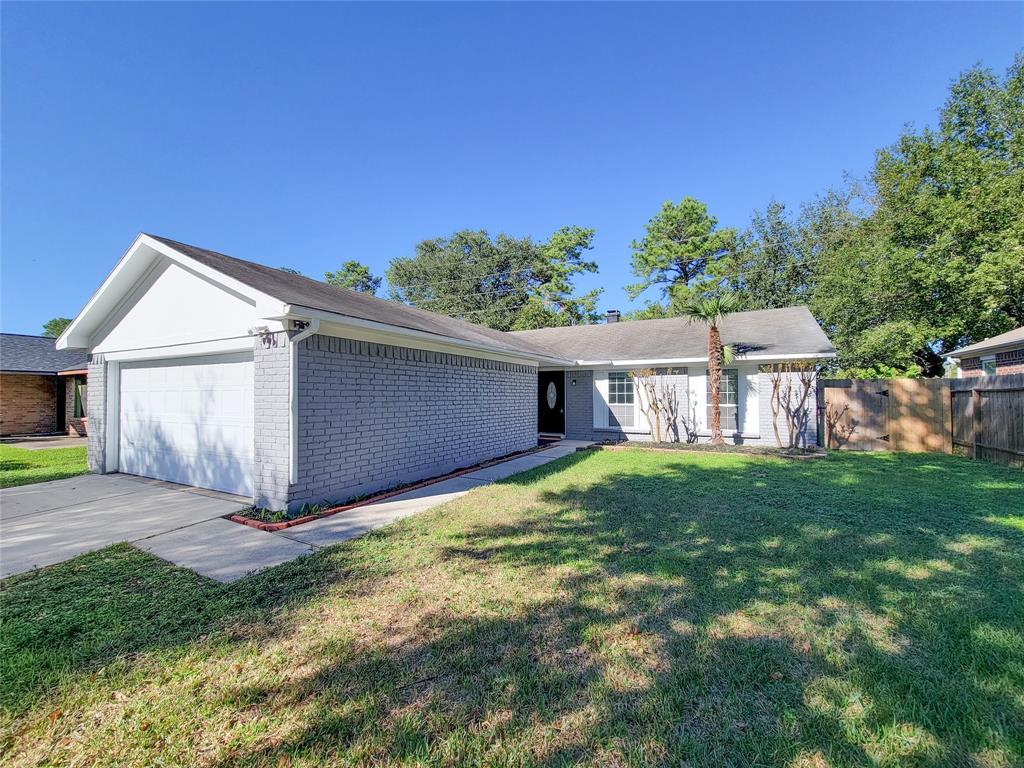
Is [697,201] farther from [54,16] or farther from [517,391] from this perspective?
[54,16]

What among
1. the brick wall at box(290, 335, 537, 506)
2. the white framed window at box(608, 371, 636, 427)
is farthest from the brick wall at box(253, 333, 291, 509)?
the white framed window at box(608, 371, 636, 427)

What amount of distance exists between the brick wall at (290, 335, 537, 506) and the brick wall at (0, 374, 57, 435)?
61.1ft

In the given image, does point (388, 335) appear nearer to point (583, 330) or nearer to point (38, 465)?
point (38, 465)

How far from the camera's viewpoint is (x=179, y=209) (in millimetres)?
14758

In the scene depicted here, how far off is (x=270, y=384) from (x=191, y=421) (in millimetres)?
2752

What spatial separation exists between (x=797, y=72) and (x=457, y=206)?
717 inches

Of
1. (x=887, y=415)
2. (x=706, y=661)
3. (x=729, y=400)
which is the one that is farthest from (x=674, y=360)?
(x=706, y=661)

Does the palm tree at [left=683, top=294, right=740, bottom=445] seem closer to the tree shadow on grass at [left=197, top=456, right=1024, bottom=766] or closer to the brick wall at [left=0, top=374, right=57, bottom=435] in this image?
the tree shadow on grass at [left=197, top=456, right=1024, bottom=766]

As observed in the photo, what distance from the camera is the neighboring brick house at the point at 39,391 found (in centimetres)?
1538

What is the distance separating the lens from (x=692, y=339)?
1323 cm

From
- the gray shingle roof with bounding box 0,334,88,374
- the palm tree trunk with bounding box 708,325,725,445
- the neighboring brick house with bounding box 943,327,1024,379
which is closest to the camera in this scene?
the palm tree trunk with bounding box 708,325,725,445

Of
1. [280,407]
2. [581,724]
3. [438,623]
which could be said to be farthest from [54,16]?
[581,724]

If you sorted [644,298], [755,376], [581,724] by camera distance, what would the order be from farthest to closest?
[644,298] → [755,376] → [581,724]

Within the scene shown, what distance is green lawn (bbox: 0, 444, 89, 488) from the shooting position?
7.80 meters
